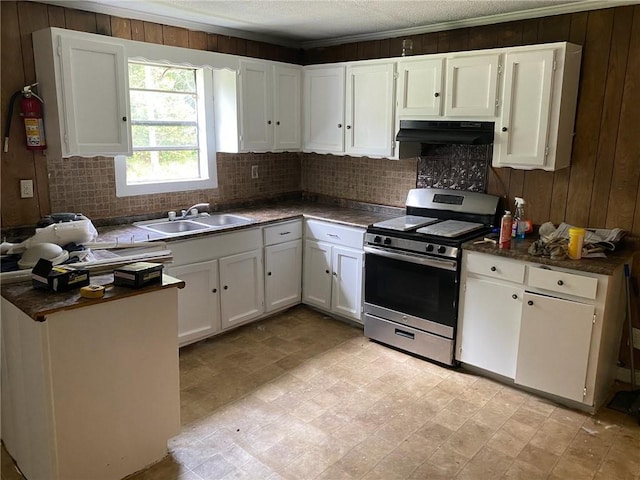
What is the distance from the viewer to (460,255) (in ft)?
10.4

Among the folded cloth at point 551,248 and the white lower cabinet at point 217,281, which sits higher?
the folded cloth at point 551,248

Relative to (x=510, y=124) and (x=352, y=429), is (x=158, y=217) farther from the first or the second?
(x=510, y=124)

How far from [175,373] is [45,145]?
1.74 meters

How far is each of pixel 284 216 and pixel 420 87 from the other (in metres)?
1.45

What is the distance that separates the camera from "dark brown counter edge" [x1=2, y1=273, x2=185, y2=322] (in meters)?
1.90

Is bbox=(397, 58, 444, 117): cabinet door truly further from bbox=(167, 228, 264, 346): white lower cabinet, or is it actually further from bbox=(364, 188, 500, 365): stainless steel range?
bbox=(167, 228, 264, 346): white lower cabinet

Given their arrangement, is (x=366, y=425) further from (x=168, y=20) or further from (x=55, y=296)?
(x=168, y=20)

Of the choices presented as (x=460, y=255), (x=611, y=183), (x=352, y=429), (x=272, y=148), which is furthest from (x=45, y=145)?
(x=611, y=183)

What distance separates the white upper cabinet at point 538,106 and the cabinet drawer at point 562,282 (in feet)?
2.30

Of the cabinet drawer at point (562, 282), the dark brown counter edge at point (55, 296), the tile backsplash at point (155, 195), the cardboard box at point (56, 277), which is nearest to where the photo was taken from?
the dark brown counter edge at point (55, 296)

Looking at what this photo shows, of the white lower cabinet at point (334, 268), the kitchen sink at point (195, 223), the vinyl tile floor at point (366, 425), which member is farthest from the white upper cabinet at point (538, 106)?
the kitchen sink at point (195, 223)

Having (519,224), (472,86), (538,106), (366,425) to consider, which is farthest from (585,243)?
(366,425)

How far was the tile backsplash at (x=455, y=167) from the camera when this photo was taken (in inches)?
143

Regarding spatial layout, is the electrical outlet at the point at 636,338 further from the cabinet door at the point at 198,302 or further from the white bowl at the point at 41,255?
the white bowl at the point at 41,255
